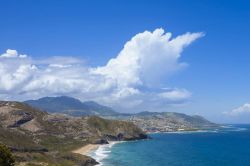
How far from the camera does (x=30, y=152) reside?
193625 millimetres

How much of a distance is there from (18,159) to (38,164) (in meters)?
8.76

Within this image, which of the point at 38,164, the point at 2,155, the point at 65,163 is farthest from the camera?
the point at 65,163

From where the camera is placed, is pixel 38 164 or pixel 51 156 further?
pixel 51 156

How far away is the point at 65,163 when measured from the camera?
630 ft

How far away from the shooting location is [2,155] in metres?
117

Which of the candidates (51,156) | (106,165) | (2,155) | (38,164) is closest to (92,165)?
(106,165)

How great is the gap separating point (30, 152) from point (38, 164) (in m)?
23.7

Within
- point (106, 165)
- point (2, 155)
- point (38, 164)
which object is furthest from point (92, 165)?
point (2, 155)

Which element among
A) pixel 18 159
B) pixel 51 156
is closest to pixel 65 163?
pixel 51 156

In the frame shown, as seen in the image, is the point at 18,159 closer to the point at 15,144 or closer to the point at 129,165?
the point at 15,144

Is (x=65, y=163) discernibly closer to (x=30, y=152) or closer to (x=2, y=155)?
(x=30, y=152)

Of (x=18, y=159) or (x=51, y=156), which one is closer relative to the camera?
(x=18, y=159)

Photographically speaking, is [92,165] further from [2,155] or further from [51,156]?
[2,155]

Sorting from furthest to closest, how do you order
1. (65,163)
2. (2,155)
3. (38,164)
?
(65,163) < (38,164) < (2,155)
